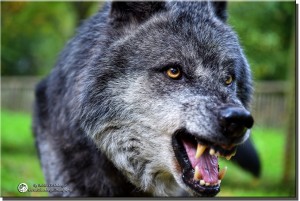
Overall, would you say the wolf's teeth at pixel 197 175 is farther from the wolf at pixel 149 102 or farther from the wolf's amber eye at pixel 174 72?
the wolf's amber eye at pixel 174 72

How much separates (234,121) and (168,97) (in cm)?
61

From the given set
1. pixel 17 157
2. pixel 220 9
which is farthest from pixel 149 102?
pixel 17 157

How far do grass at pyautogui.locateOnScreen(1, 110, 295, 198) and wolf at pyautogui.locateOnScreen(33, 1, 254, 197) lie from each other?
1.01 m

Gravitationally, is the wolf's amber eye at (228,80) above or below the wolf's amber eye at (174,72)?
below

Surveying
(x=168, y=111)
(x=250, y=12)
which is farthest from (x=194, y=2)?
(x=250, y=12)

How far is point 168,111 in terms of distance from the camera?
3664 mm

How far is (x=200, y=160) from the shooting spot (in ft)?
11.9

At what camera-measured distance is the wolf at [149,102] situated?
356cm

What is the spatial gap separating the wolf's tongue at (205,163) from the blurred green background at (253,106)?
140 cm

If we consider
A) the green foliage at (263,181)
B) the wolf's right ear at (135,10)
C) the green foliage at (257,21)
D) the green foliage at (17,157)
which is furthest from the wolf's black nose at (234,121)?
the green foliage at (257,21)

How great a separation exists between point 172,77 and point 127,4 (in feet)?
2.88

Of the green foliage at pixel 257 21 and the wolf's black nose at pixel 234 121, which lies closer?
the wolf's black nose at pixel 234 121

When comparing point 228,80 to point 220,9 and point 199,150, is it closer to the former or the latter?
point 199,150

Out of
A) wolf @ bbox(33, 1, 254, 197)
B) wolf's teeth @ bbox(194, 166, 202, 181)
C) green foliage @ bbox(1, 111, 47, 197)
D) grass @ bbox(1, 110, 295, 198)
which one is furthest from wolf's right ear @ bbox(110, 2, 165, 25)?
green foliage @ bbox(1, 111, 47, 197)
